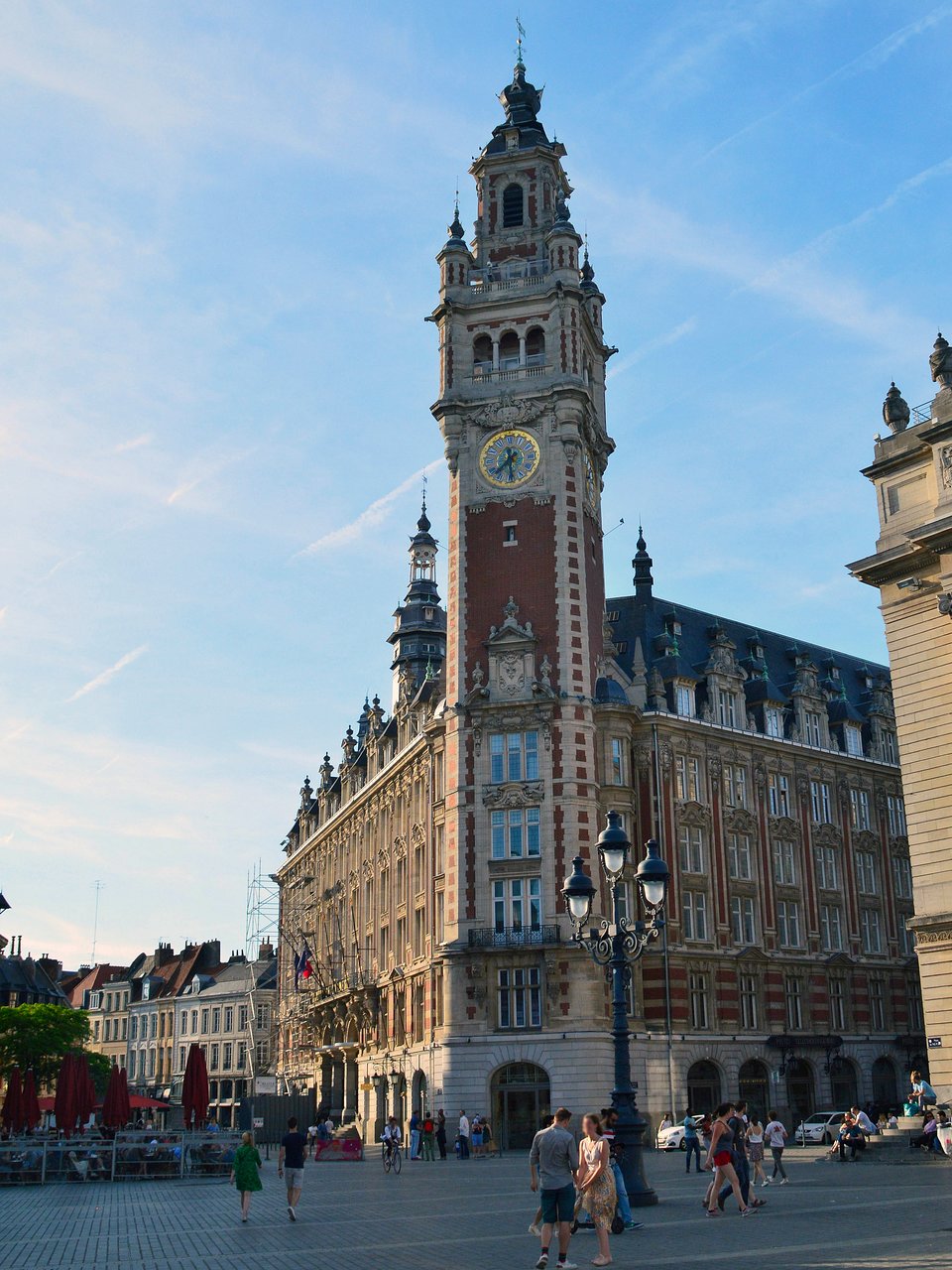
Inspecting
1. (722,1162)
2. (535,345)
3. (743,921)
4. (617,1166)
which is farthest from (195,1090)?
(535,345)

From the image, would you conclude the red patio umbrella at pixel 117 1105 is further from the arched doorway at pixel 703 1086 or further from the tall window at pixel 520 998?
the arched doorway at pixel 703 1086

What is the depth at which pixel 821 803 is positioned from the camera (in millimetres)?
72125

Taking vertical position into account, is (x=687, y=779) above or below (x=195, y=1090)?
above

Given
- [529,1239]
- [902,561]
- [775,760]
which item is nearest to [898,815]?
[775,760]

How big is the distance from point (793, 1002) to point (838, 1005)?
3.28 meters

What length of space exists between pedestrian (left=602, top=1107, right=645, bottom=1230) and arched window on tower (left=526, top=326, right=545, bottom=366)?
47406mm

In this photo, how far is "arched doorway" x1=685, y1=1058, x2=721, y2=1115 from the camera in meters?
60.9

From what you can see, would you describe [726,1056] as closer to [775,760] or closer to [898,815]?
[775,760]

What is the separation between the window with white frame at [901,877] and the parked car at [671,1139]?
2428 centimetres

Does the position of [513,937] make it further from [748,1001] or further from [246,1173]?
[246,1173]

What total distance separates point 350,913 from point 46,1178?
45.1 m

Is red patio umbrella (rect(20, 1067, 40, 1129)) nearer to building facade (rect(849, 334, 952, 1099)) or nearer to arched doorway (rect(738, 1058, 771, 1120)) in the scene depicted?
building facade (rect(849, 334, 952, 1099))

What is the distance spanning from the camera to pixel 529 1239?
71.5 ft

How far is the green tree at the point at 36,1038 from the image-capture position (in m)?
80.2
